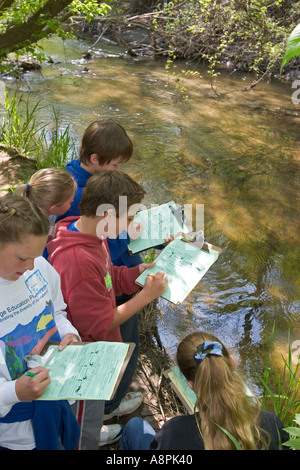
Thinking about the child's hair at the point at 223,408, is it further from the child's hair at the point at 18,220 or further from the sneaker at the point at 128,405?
the sneaker at the point at 128,405

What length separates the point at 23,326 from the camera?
1555mm

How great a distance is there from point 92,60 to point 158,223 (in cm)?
830

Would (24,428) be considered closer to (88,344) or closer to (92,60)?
(88,344)

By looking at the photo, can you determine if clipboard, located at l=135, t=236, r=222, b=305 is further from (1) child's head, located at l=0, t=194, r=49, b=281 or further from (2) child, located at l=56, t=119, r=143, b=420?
(1) child's head, located at l=0, t=194, r=49, b=281

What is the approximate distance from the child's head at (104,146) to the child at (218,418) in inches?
50.0

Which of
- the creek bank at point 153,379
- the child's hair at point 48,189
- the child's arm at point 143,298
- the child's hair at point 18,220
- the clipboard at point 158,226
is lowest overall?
the creek bank at point 153,379

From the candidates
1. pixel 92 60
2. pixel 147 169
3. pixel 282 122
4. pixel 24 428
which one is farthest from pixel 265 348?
pixel 92 60

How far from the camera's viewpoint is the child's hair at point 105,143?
7.79 feet

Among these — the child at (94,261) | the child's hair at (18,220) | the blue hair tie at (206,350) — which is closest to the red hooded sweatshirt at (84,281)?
the child at (94,261)

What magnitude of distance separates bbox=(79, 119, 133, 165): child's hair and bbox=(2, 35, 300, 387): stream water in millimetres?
1449

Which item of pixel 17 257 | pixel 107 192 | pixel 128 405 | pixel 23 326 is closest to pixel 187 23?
pixel 107 192

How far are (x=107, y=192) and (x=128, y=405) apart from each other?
3.91 feet

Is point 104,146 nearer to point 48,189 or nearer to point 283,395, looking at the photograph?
point 48,189

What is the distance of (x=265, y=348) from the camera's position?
313 centimetres
